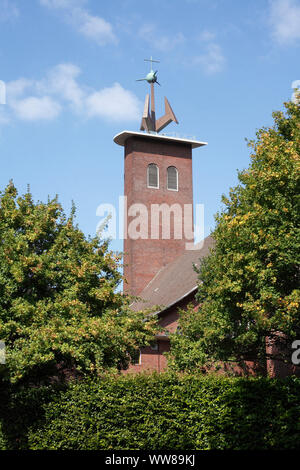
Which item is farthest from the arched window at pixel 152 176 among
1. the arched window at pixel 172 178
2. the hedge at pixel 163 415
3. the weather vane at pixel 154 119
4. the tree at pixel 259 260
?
the hedge at pixel 163 415

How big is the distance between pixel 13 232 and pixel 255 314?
27.6ft

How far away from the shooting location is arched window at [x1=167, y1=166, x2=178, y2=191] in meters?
45.9

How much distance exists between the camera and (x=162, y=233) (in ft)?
145

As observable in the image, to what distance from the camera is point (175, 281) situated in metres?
36.4

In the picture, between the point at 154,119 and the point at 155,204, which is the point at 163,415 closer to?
the point at 155,204

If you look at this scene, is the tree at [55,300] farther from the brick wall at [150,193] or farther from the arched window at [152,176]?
the arched window at [152,176]

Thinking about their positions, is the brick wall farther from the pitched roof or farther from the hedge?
the hedge

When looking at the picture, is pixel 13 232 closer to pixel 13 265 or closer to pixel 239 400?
pixel 13 265

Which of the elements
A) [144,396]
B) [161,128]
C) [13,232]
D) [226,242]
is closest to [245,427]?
[144,396]

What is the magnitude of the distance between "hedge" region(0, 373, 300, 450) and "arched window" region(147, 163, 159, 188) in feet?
102

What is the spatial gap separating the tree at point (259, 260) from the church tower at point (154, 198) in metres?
22.4

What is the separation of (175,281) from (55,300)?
66.6ft

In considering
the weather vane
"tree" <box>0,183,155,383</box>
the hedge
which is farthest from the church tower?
the hedge

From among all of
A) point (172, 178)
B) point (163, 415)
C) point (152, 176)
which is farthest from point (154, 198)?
point (163, 415)
